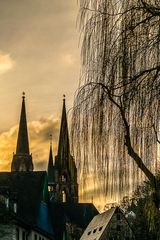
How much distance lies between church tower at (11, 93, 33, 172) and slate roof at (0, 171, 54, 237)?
58839 millimetres

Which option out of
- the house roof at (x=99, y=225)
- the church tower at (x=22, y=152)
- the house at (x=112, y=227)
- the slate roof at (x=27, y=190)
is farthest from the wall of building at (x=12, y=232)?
the church tower at (x=22, y=152)

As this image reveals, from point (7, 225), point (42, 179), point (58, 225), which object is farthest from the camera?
point (58, 225)

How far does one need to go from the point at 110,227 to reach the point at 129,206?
12.9 feet

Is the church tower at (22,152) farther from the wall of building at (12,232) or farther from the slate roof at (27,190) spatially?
the wall of building at (12,232)

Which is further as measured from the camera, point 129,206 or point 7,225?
point 129,206

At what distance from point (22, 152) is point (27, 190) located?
67.1m

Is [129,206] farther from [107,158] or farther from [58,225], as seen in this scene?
[107,158]

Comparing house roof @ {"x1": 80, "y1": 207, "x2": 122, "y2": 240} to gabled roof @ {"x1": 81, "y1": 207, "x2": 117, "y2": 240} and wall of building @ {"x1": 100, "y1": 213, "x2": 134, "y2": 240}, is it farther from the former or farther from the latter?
wall of building @ {"x1": 100, "y1": 213, "x2": 134, "y2": 240}

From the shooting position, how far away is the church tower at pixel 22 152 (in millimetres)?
126312

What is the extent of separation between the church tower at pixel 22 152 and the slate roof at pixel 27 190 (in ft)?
193

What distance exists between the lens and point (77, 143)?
11.2 metres

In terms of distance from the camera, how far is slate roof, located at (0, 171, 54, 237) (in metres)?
57.4

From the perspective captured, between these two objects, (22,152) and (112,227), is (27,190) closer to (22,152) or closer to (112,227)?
(112,227)

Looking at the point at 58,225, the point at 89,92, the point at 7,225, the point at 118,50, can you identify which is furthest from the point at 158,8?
the point at 58,225
